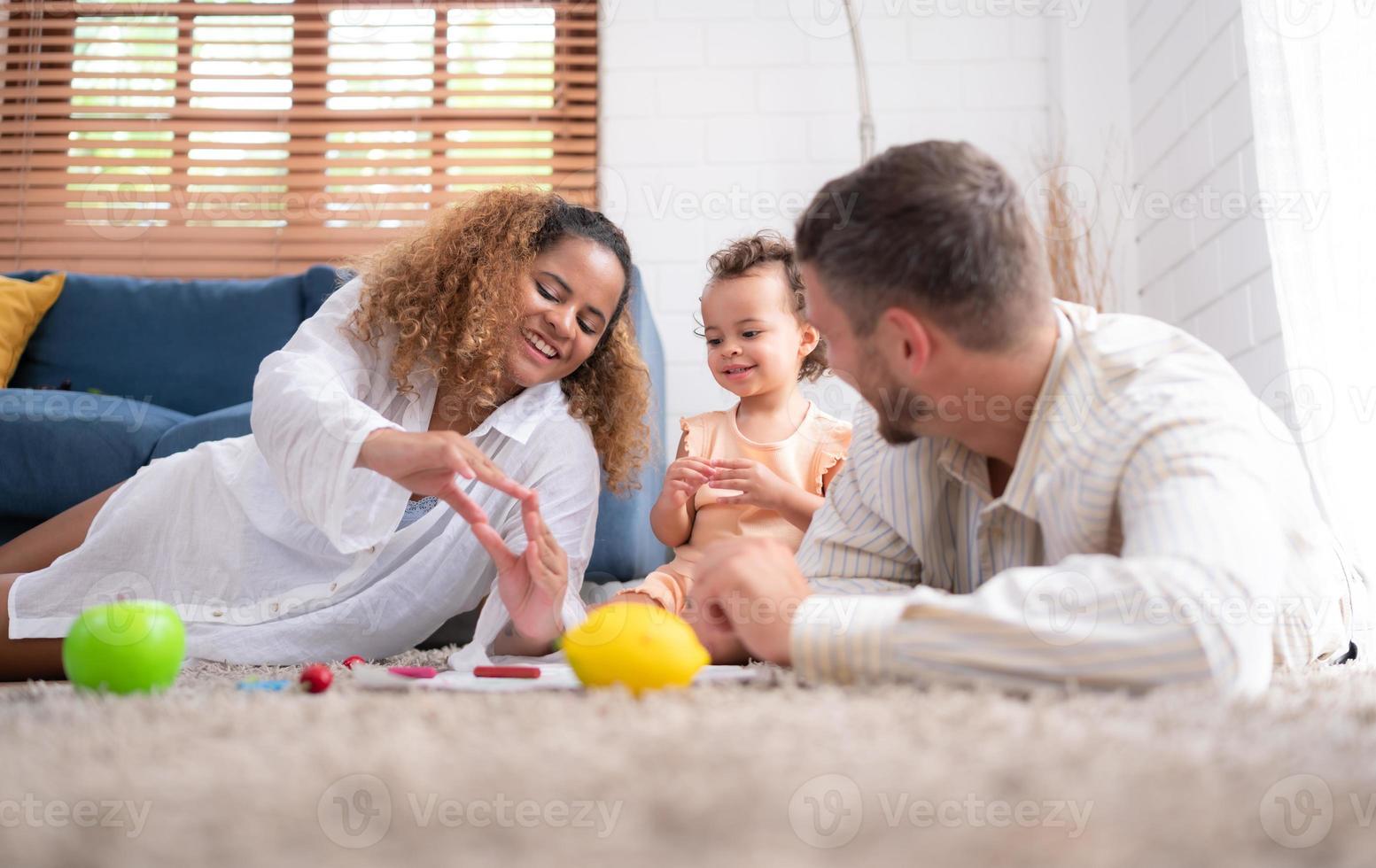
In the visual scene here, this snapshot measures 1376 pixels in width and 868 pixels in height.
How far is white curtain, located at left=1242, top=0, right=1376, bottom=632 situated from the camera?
1622 mm

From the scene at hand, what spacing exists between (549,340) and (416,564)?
1.21 ft

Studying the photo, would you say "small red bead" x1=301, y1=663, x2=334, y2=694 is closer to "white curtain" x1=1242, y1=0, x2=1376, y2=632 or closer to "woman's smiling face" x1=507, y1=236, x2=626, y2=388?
"woman's smiling face" x1=507, y1=236, x2=626, y2=388

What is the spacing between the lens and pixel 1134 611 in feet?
2.35

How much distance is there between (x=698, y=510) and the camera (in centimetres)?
177

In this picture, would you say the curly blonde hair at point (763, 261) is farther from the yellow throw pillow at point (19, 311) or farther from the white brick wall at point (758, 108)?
the yellow throw pillow at point (19, 311)

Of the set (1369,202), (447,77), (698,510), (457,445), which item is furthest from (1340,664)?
(447,77)

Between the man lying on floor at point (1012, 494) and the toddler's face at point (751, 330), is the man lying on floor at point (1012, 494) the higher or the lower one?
the lower one

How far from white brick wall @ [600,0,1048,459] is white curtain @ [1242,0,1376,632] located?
1.06 meters

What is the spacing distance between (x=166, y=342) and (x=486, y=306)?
4.70 feet

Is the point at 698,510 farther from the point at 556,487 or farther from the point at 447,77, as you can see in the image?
the point at 447,77

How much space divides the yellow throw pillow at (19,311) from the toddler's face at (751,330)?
5.65 feet

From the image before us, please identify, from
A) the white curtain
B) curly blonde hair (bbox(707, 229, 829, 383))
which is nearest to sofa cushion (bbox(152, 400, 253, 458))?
curly blonde hair (bbox(707, 229, 829, 383))

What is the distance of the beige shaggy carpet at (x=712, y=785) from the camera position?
1.47 ft

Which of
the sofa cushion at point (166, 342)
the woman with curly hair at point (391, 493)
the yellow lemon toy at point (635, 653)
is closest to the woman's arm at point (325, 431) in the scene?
the woman with curly hair at point (391, 493)
